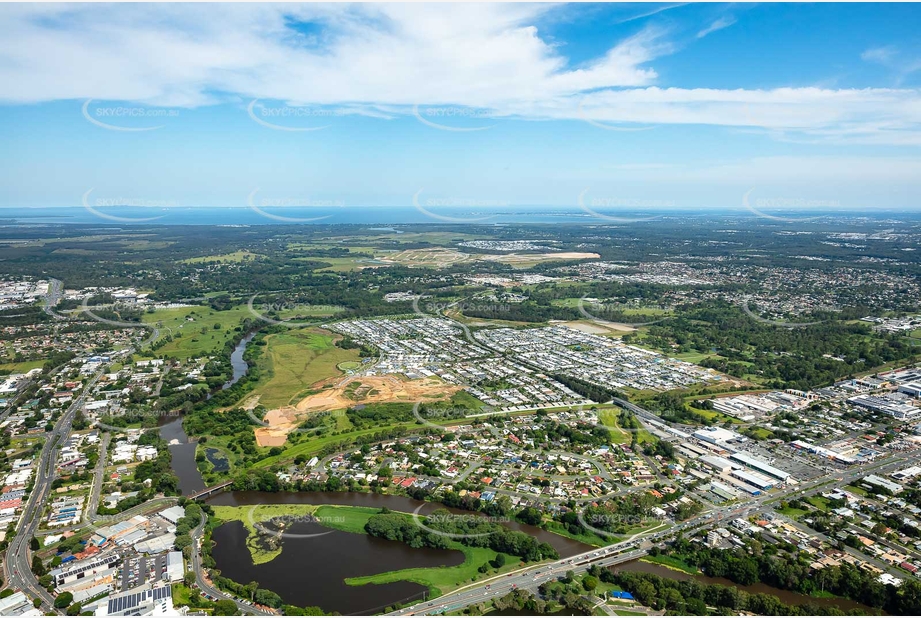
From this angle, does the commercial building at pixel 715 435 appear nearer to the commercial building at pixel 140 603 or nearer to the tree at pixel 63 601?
the commercial building at pixel 140 603

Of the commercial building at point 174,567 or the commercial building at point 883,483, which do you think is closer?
the commercial building at point 174,567

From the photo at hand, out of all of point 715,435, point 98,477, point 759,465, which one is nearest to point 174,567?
point 98,477

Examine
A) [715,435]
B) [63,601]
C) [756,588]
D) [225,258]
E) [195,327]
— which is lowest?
[756,588]

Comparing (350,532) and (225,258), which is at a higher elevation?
(225,258)

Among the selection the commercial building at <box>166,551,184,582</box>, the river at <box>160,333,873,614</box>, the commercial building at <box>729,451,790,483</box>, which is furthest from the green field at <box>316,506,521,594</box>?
the commercial building at <box>729,451,790,483</box>

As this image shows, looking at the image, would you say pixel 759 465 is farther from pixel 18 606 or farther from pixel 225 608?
pixel 18 606

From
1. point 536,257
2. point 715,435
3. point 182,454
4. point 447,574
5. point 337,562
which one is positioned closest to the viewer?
point 447,574

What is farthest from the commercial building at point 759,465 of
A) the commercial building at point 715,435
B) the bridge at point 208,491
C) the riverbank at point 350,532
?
the bridge at point 208,491

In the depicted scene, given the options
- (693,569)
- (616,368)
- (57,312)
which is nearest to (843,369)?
(616,368)
